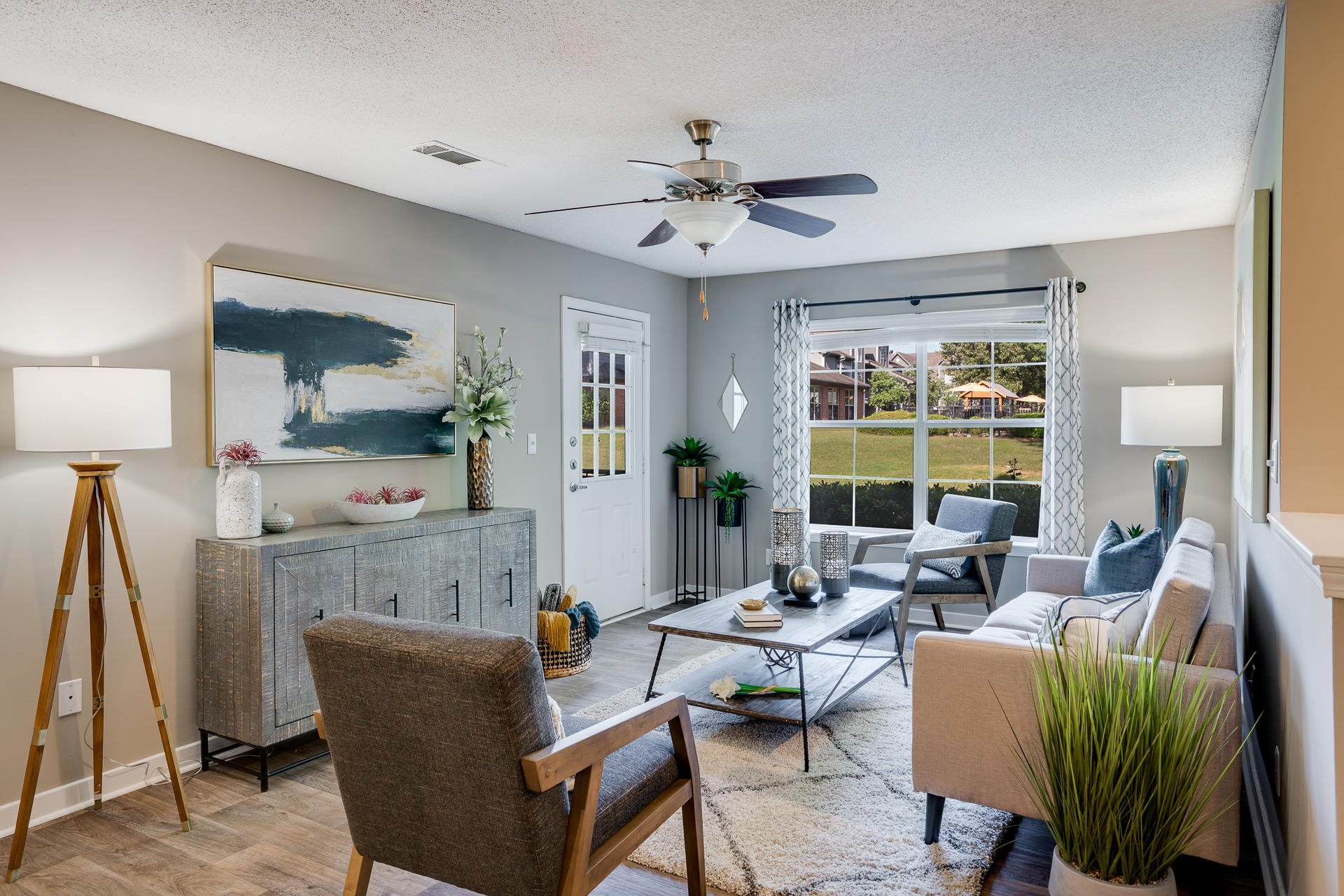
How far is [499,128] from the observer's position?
3.16 metres

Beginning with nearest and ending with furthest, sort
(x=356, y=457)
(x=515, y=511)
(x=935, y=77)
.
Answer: (x=935, y=77) → (x=356, y=457) → (x=515, y=511)

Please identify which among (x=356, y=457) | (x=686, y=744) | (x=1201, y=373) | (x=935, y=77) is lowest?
(x=686, y=744)

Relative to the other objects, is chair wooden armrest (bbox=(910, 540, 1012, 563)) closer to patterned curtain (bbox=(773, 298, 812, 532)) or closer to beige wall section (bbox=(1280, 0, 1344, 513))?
patterned curtain (bbox=(773, 298, 812, 532))

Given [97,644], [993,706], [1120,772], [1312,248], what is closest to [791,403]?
[993,706]

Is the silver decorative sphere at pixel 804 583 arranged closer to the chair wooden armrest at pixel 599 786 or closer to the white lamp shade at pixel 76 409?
the chair wooden armrest at pixel 599 786

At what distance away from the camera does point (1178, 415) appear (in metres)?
4.32

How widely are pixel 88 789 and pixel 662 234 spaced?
9.46ft

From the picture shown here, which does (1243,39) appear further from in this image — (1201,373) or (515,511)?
(515,511)

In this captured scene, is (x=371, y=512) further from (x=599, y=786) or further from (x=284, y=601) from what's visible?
(x=599, y=786)

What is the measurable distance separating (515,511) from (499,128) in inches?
71.8

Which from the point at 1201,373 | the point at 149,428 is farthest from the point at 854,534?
the point at 149,428

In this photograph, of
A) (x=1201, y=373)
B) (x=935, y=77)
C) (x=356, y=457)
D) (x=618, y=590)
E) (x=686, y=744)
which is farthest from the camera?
(x=618, y=590)

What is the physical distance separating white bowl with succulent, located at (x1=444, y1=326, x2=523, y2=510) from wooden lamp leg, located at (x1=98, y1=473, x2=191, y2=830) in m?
1.63

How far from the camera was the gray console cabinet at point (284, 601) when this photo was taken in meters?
3.06
